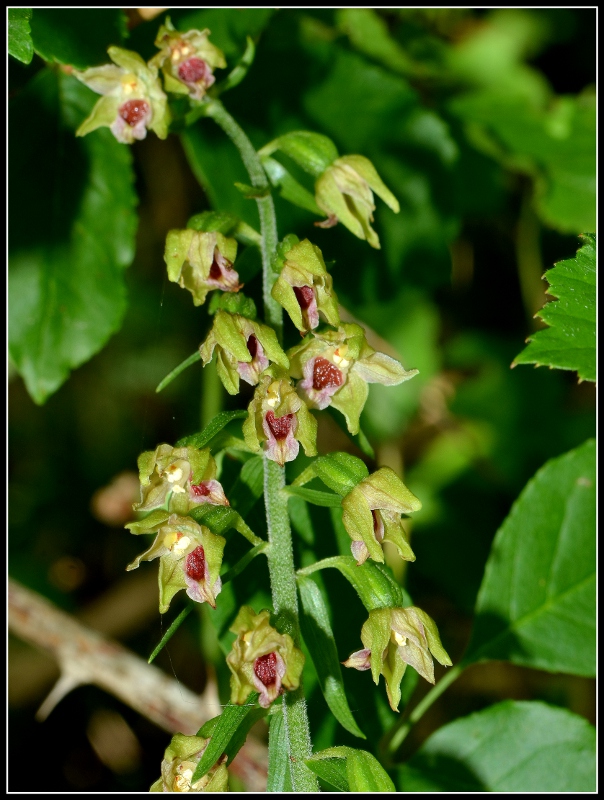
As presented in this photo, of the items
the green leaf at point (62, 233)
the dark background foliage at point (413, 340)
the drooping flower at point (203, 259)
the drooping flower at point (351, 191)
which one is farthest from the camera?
the dark background foliage at point (413, 340)

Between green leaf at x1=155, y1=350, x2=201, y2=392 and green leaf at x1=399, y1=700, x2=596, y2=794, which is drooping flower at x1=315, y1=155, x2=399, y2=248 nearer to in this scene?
green leaf at x1=155, y1=350, x2=201, y2=392

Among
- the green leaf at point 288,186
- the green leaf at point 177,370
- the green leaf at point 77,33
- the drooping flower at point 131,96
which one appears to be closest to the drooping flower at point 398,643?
the green leaf at point 177,370

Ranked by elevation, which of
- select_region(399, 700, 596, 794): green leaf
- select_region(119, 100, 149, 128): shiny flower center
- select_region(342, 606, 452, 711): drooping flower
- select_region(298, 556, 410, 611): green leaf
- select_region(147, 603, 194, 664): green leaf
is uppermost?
select_region(119, 100, 149, 128): shiny flower center

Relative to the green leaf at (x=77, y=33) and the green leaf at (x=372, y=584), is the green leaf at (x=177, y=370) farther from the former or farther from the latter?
the green leaf at (x=77, y=33)

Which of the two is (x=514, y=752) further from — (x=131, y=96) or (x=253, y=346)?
(x=131, y=96)

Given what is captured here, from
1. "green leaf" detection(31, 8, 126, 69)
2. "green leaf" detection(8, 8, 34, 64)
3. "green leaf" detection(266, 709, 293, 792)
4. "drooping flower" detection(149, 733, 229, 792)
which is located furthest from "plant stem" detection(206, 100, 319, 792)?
"green leaf" detection(31, 8, 126, 69)

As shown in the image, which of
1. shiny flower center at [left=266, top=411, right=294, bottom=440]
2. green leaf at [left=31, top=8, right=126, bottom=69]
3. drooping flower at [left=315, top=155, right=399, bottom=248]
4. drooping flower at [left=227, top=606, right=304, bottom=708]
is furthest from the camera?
green leaf at [left=31, top=8, right=126, bottom=69]
